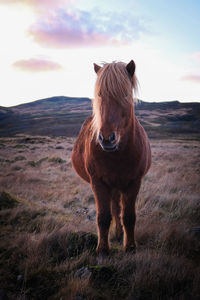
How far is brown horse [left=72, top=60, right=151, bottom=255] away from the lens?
237 centimetres

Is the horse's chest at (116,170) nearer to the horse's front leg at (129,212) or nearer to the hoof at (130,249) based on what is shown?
the horse's front leg at (129,212)

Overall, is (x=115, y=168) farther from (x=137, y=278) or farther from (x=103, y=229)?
(x=137, y=278)

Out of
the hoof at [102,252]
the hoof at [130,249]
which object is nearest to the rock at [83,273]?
the hoof at [102,252]

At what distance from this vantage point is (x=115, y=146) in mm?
2242

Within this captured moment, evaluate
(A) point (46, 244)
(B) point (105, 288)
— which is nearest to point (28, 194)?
(A) point (46, 244)

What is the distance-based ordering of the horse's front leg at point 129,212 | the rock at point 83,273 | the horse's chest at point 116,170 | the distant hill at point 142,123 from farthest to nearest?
the distant hill at point 142,123
the horse's front leg at point 129,212
the horse's chest at point 116,170
the rock at point 83,273

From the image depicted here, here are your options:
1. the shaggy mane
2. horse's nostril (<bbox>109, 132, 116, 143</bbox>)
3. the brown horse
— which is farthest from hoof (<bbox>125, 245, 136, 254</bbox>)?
the shaggy mane

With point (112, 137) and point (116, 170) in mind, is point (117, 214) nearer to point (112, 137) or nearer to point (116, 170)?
point (116, 170)

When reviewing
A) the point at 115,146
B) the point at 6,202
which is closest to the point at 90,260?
the point at 115,146

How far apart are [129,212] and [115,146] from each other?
1.43 m

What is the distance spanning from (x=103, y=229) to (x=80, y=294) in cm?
112

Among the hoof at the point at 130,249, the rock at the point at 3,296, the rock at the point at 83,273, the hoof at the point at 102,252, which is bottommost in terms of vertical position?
the hoof at the point at 130,249

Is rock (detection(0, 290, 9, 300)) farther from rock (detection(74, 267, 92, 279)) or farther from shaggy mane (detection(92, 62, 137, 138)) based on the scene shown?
shaggy mane (detection(92, 62, 137, 138))

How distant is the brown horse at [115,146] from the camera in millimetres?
2369
